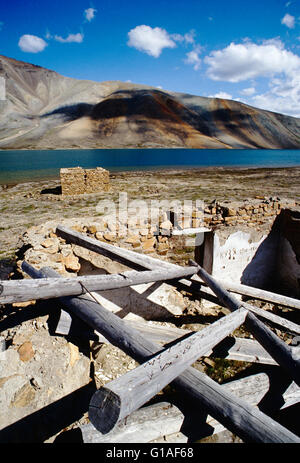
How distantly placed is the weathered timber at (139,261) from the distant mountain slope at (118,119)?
88154mm

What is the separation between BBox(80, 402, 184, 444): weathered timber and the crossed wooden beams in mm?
363

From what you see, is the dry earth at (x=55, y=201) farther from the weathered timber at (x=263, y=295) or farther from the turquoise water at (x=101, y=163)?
the turquoise water at (x=101, y=163)

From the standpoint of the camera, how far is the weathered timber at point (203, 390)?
1.94 m

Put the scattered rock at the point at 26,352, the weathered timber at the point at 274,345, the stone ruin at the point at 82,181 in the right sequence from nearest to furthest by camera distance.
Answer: the weathered timber at the point at 274,345
the scattered rock at the point at 26,352
the stone ruin at the point at 82,181

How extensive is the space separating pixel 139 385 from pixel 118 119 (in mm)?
117606

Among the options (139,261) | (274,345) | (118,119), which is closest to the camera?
(274,345)

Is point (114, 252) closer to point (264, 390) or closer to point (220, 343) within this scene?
point (220, 343)

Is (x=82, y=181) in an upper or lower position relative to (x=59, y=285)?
upper

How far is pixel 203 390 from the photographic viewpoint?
91.1 inches

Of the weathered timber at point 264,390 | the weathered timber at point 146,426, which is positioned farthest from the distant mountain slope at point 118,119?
the weathered timber at point 146,426

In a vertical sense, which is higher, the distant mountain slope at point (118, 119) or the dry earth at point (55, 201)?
the distant mountain slope at point (118, 119)

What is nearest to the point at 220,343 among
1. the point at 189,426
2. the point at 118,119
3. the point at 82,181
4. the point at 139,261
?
the point at 189,426

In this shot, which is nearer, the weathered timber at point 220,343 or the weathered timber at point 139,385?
the weathered timber at point 139,385

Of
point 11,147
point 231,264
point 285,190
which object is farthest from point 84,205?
point 11,147
